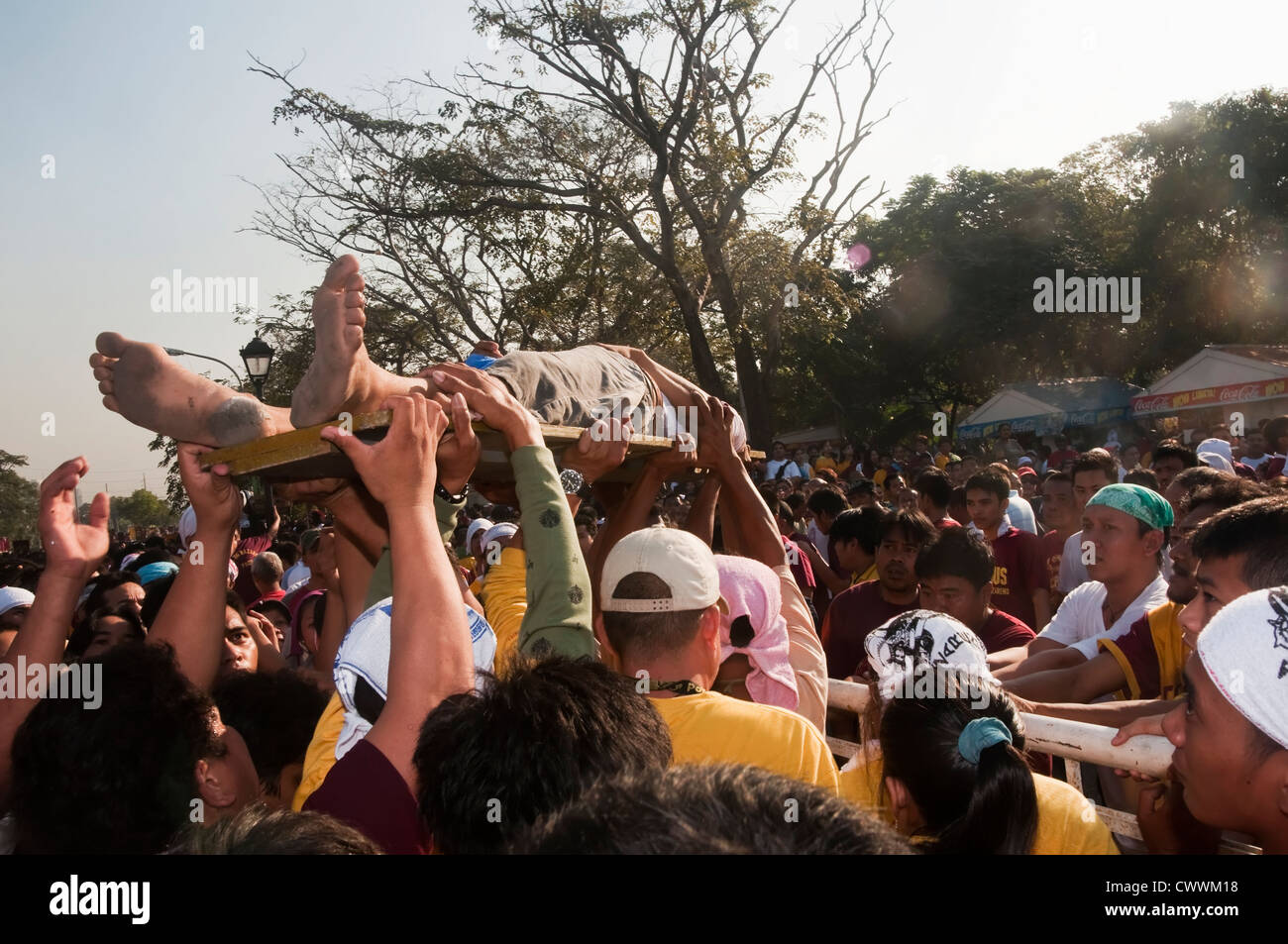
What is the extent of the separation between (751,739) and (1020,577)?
423cm

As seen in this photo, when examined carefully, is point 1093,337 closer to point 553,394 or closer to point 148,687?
point 553,394

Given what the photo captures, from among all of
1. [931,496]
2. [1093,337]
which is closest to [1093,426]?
[1093,337]

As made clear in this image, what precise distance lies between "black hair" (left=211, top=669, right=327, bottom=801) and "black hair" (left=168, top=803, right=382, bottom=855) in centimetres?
145

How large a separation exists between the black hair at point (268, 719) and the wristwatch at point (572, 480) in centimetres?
92

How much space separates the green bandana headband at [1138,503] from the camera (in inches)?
159

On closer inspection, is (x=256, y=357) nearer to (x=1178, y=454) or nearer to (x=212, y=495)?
(x=212, y=495)

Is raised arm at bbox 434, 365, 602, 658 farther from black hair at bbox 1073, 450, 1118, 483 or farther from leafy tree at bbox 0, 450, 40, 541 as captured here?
leafy tree at bbox 0, 450, 40, 541

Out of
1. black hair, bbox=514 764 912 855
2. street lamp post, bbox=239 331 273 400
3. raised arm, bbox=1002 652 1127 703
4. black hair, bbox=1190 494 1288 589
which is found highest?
street lamp post, bbox=239 331 273 400

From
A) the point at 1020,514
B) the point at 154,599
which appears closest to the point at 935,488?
the point at 1020,514

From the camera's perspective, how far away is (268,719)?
279 centimetres

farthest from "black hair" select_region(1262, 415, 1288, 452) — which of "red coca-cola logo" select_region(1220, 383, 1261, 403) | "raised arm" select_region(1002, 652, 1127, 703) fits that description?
"red coca-cola logo" select_region(1220, 383, 1261, 403)

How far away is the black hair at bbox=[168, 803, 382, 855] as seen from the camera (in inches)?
51.2

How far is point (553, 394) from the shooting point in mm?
4168
